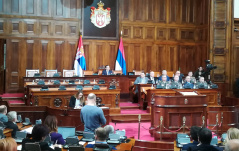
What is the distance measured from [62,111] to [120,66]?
22.4 feet

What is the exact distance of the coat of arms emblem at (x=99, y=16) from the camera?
1492 cm

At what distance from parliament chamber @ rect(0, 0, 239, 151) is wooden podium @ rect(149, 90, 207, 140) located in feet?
6.75

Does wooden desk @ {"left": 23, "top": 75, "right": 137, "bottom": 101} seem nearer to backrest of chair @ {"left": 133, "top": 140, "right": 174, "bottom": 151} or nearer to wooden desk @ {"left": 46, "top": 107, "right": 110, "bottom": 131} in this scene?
wooden desk @ {"left": 46, "top": 107, "right": 110, "bottom": 131}

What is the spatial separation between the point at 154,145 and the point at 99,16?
9.31 m

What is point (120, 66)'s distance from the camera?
14.8m

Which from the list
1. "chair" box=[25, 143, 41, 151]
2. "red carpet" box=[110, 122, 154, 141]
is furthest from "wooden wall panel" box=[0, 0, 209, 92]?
"chair" box=[25, 143, 41, 151]

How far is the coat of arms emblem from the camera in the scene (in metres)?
14.9

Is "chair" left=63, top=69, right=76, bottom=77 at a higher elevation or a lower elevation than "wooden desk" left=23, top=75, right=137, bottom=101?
higher

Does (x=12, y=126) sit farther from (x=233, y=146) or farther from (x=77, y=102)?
(x=233, y=146)

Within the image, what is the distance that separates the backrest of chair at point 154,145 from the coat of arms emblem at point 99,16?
29.5ft

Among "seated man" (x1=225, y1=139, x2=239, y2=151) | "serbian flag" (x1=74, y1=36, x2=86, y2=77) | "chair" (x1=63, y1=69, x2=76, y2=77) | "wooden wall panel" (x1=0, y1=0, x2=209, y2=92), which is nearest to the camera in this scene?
"seated man" (x1=225, y1=139, x2=239, y2=151)

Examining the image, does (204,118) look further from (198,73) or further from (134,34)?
(134,34)

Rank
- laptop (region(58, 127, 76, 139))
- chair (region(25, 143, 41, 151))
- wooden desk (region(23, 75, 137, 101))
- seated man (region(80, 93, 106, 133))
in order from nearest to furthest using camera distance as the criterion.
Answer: chair (region(25, 143, 41, 151)), laptop (region(58, 127, 76, 139)), seated man (region(80, 93, 106, 133)), wooden desk (region(23, 75, 137, 101))

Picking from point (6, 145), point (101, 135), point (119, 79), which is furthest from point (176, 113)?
point (119, 79)
